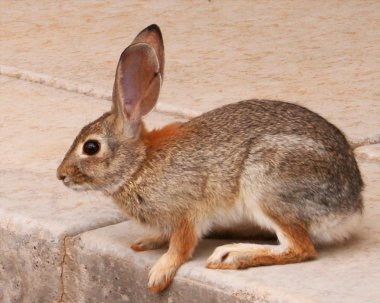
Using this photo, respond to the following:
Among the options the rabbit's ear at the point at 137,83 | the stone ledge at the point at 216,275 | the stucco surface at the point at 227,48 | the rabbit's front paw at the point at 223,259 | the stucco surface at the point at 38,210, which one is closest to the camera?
the stone ledge at the point at 216,275

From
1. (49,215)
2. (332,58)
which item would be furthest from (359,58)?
(49,215)

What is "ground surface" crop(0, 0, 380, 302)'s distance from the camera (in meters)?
4.19

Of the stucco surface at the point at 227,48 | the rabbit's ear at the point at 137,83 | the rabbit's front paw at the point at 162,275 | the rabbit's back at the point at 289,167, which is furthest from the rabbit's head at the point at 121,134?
the stucco surface at the point at 227,48

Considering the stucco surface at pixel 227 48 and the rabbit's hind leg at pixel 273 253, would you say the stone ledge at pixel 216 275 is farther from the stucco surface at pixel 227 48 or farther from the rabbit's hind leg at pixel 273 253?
the stucco surface at pixel 227 48

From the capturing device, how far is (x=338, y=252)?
431 cm

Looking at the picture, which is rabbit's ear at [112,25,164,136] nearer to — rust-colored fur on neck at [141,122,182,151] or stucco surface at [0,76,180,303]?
rust-colored fur on neck at [141,122,182,151]

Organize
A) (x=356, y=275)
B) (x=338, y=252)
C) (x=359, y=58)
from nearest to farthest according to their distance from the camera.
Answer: (x=356, y=275) → (x=338, y=252) → (x=359, y=58)

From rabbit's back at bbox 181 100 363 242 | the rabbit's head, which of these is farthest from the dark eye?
rabbit's back at bbox 181 100 363 242

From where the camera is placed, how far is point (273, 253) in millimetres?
4195

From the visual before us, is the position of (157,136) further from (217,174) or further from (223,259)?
(223,259)

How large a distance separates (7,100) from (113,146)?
2.09 m

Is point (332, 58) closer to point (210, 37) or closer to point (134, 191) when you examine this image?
point (210, 37)

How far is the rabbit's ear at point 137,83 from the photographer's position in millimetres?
4316

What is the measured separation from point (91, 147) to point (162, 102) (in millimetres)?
1733
